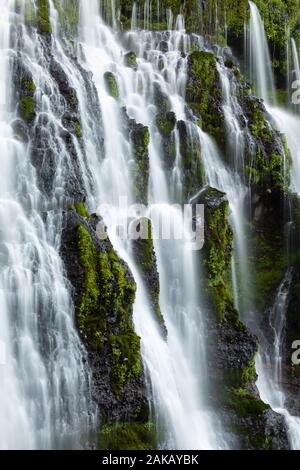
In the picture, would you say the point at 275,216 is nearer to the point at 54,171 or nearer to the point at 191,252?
the point at 191,252

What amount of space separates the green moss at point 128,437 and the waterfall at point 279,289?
474 centimetres

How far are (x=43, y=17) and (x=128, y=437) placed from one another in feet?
61.1

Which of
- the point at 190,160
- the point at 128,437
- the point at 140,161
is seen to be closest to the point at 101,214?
the point at 140,161

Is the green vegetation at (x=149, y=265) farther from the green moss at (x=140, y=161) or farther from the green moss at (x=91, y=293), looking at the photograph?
the green moss at (x=140, y=161)

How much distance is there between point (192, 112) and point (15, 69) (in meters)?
8.79

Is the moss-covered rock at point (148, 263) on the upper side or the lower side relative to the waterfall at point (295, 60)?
lower

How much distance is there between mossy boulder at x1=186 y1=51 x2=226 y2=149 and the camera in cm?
2869

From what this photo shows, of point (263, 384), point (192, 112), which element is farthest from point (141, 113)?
point (263, 384)

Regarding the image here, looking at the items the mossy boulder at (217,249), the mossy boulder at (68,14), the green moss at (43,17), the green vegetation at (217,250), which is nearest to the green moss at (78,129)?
the mossy boulder at (217,249)

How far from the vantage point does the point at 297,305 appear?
23.9m

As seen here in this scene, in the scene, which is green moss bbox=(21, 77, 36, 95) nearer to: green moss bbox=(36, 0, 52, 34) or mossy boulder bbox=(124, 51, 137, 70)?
green moss bbox=(36, 0, 52, 34)

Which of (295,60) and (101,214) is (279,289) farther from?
(295,60)

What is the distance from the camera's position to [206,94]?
29.8 meters

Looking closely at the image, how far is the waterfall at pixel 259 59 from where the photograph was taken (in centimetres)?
3872
